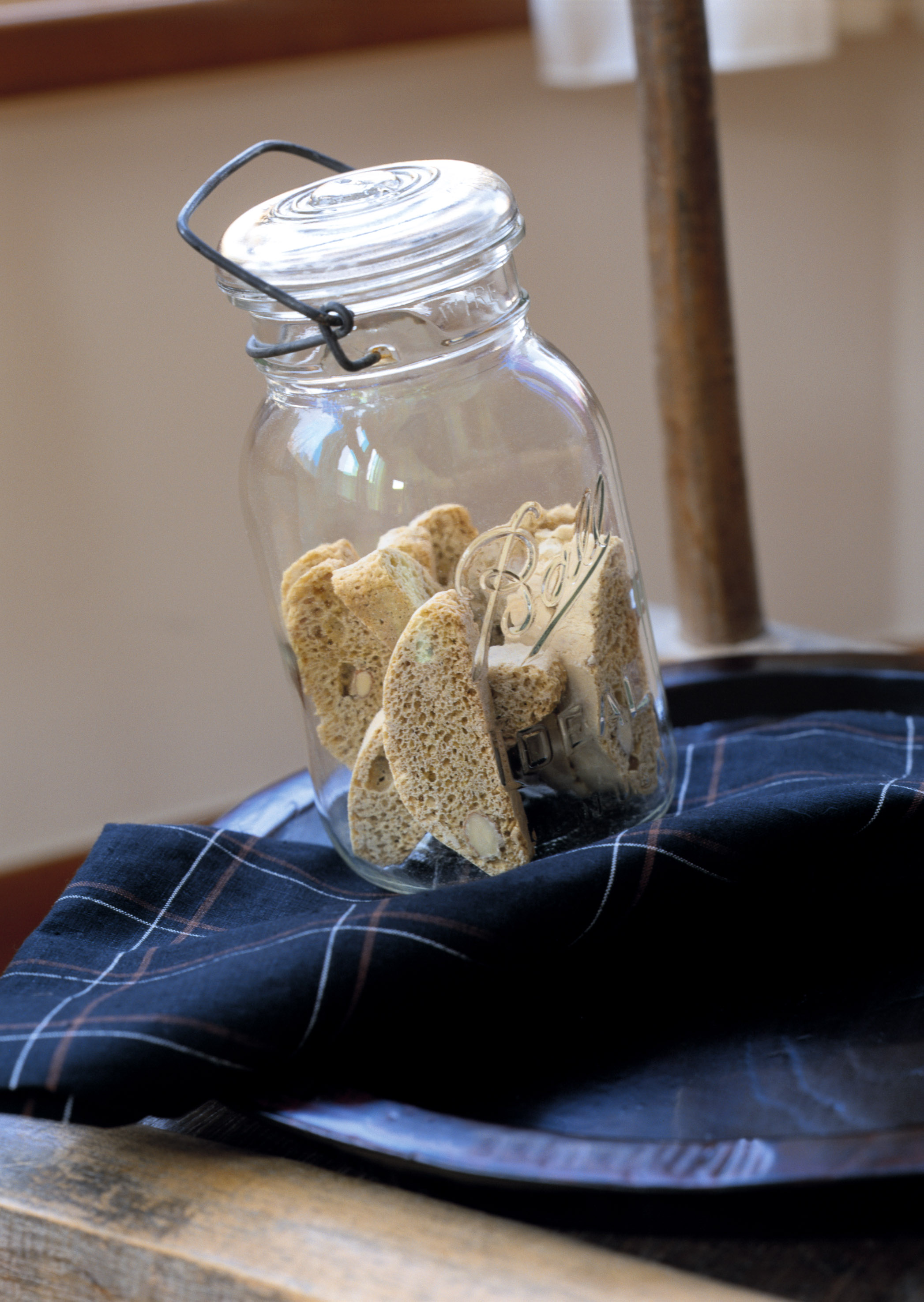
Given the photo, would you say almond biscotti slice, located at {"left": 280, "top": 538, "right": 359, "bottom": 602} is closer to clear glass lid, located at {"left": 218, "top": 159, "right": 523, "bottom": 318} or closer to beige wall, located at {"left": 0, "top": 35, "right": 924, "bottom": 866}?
clear glass lid, located at {"left": 218, "top": 159, "right": 523, "bottom": 318}

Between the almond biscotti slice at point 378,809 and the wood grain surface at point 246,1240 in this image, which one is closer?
the wood grain surface at point 246,1240

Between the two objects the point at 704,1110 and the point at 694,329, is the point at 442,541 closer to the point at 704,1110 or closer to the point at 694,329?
the point at 704,1110

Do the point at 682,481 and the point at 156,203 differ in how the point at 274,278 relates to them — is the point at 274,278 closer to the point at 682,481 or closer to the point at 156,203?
the point at 682,481

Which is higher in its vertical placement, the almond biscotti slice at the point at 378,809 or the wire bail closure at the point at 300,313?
the wire bail closure at the point at 300,313

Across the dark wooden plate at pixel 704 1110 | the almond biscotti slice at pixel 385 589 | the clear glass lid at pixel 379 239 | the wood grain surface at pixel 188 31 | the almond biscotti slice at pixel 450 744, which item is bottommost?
the dark wooden plate at pixel 704 1110

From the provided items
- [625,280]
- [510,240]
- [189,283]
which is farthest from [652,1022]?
[625,280]

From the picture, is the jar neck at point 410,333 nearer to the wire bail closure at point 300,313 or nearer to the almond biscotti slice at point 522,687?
the wire bail closure at point 300,313

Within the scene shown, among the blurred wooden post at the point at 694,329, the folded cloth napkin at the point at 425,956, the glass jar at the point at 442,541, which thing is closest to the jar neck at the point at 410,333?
the glass jar at the point at 442,541

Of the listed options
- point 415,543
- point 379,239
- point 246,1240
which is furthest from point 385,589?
point 246,1240
